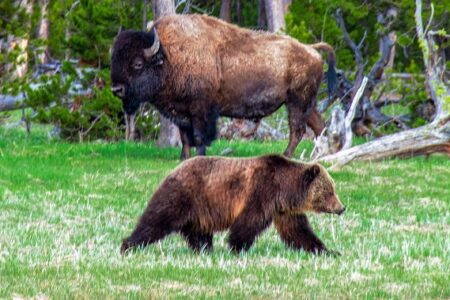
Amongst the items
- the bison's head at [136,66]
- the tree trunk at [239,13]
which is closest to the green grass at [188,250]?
the bison's head at [136,66]

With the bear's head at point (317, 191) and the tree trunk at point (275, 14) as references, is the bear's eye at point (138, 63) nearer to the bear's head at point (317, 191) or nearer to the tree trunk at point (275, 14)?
the bear's head at point (317, 191)

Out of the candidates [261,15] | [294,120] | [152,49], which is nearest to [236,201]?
[152,49]

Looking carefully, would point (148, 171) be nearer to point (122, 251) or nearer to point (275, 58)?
point (275, 58)

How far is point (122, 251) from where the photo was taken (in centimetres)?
867

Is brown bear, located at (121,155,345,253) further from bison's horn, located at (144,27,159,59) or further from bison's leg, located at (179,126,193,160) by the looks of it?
bison's leg, located at (179,126,193,160)

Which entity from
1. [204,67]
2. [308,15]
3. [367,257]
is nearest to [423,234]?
[367,257]

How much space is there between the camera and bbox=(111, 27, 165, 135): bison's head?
15.6 metres

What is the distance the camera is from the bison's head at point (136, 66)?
51.3 feet

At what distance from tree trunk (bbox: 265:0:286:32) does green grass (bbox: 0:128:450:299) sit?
1335 centimetres

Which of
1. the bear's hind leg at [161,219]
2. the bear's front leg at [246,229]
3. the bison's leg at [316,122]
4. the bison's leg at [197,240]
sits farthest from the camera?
the bison's leg at [316,122]

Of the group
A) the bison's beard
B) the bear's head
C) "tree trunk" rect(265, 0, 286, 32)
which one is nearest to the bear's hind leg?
the bear's head

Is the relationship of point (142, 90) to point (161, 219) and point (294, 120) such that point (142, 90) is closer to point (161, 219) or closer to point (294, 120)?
point (294, 120)

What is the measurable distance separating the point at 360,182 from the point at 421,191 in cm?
95

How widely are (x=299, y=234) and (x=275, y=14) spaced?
20901 millimetres
